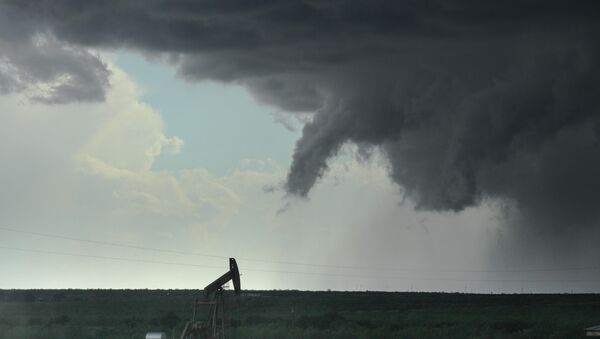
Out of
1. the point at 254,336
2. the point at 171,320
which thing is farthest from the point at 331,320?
the point at 254,336

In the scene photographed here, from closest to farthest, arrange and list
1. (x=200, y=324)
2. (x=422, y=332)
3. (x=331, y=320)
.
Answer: (x=200, y=324), (x=422, y=332), (x=331, y=320)

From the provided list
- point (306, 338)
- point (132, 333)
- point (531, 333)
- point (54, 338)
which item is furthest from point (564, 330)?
point (54, 338)

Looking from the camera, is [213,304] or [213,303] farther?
[213,304]

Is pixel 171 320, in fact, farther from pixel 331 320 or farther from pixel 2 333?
pixel 2 333

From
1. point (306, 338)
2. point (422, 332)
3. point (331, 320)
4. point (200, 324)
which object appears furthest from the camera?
point (331, 320)

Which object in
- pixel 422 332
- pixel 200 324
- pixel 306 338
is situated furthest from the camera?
pixel 422 332

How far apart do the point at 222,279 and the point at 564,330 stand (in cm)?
3490

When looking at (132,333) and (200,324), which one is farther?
(132,333)

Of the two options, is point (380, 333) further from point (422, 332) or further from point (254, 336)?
→ point (254, 336)

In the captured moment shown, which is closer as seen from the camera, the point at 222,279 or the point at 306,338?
the point at 222,279

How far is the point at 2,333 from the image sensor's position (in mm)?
65188

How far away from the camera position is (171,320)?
82.4m

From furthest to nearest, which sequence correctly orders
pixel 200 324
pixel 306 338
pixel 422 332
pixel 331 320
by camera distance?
1. pixel 331 320
2. pixel 422 332
3. pixel 306 338
4. pixel 200 324

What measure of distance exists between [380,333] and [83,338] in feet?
65.9
